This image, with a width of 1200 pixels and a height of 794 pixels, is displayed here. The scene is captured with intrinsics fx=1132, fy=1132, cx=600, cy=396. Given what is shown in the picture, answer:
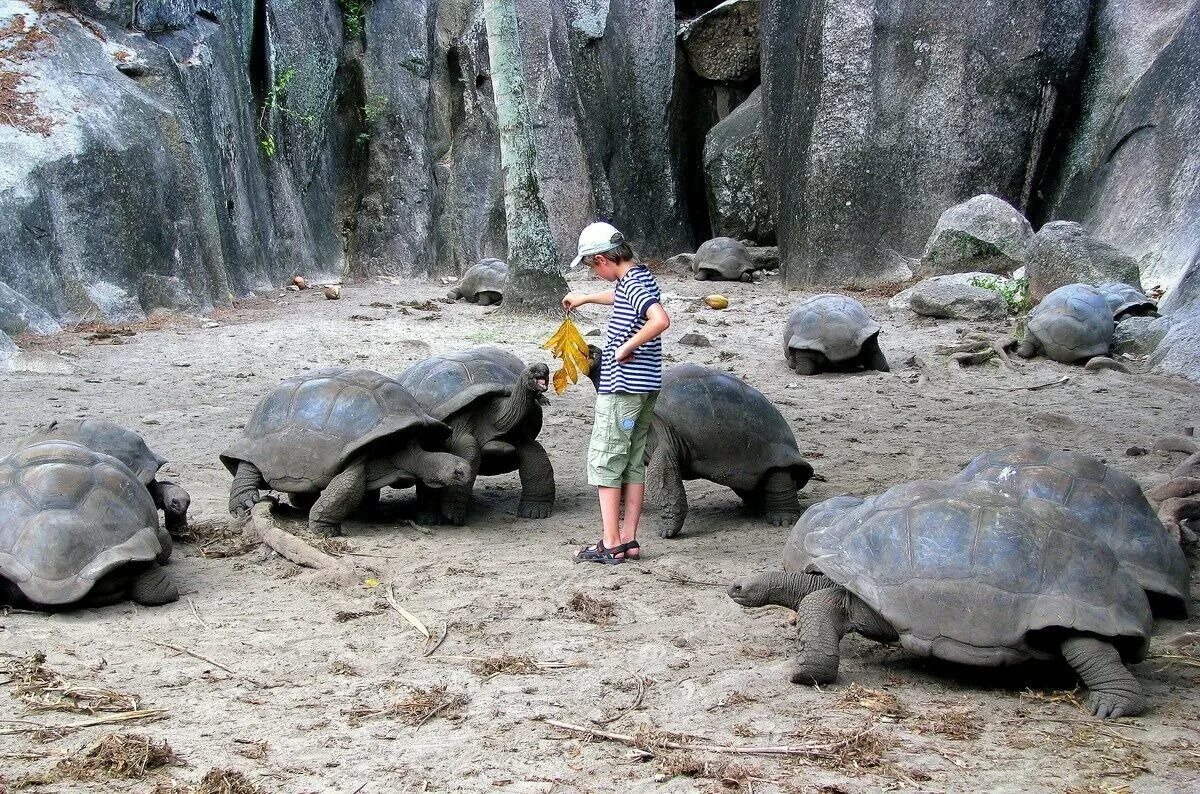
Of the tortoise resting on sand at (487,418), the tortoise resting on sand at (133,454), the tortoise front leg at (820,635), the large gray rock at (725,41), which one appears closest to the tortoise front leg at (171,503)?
the tortoise resting on sand at (133,454)

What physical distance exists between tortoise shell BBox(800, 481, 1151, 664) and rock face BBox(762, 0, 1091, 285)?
11.3 meters

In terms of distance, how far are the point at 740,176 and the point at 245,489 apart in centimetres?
1446

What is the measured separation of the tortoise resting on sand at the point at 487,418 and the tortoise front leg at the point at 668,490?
0.68 m

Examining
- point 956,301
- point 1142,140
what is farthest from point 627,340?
point 1142,140

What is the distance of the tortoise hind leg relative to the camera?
14.4ft

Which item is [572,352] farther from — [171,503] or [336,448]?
[171,503]

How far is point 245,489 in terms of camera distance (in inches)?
221

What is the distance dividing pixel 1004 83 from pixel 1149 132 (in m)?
1.90

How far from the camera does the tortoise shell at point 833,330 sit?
31.2 ft

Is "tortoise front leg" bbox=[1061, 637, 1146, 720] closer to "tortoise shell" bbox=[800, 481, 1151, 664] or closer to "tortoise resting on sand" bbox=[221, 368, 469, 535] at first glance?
"tortoise shell" bbox=[800, 481, 1151, 664]

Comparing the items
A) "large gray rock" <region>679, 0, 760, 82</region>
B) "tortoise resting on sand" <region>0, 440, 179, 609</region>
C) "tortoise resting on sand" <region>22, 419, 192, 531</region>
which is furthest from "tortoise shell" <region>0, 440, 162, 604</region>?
"large gray rock" <region>679, 0, 760, 82</region>

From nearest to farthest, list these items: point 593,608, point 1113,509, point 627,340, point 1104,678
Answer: point 1104,678 < point 1113,509 < point 593,608 < point 627,340

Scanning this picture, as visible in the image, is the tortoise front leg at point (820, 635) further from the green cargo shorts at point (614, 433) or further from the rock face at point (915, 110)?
the rock face at point (915, 110)

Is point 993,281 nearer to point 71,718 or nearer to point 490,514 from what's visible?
point 490,514
